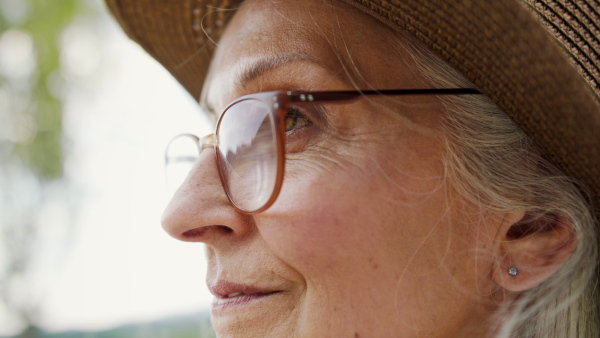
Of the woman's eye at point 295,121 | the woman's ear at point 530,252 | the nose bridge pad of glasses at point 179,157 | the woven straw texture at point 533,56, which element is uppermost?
the woven straw texture at point 533,56

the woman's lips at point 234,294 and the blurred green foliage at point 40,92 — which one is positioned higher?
the woman's lips at point 234,294

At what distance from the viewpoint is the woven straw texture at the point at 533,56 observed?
114 centimetres

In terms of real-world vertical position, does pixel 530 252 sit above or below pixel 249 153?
above

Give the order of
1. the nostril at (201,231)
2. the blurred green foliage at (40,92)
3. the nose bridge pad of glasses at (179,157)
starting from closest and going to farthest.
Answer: the nostril at (201,231)
the nose bridge pad of glasses at (179,157)
the blurred green foliage at (40,92)

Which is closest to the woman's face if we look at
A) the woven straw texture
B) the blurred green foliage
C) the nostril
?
the nostril

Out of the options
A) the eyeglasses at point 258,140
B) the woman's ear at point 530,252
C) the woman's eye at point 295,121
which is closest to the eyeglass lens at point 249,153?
the eyeglasses at point 258,140

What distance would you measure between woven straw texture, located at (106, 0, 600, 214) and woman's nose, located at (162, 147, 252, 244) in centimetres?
71

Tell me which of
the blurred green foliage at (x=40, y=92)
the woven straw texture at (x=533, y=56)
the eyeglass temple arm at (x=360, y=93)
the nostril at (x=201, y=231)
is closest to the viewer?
the woven straw texture at (x=533, y=56)

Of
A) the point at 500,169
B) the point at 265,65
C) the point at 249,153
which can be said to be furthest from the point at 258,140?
the point at 500,169

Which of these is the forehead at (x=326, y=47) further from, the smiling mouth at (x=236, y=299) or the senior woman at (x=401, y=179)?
the smiling mouth at (x=236, y=299)

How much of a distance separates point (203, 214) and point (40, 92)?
30.0ft

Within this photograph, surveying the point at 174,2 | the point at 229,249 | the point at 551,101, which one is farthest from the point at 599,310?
the point at 174,2

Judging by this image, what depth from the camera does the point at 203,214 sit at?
1.49 metres

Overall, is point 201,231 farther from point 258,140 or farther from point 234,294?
point 258,140
